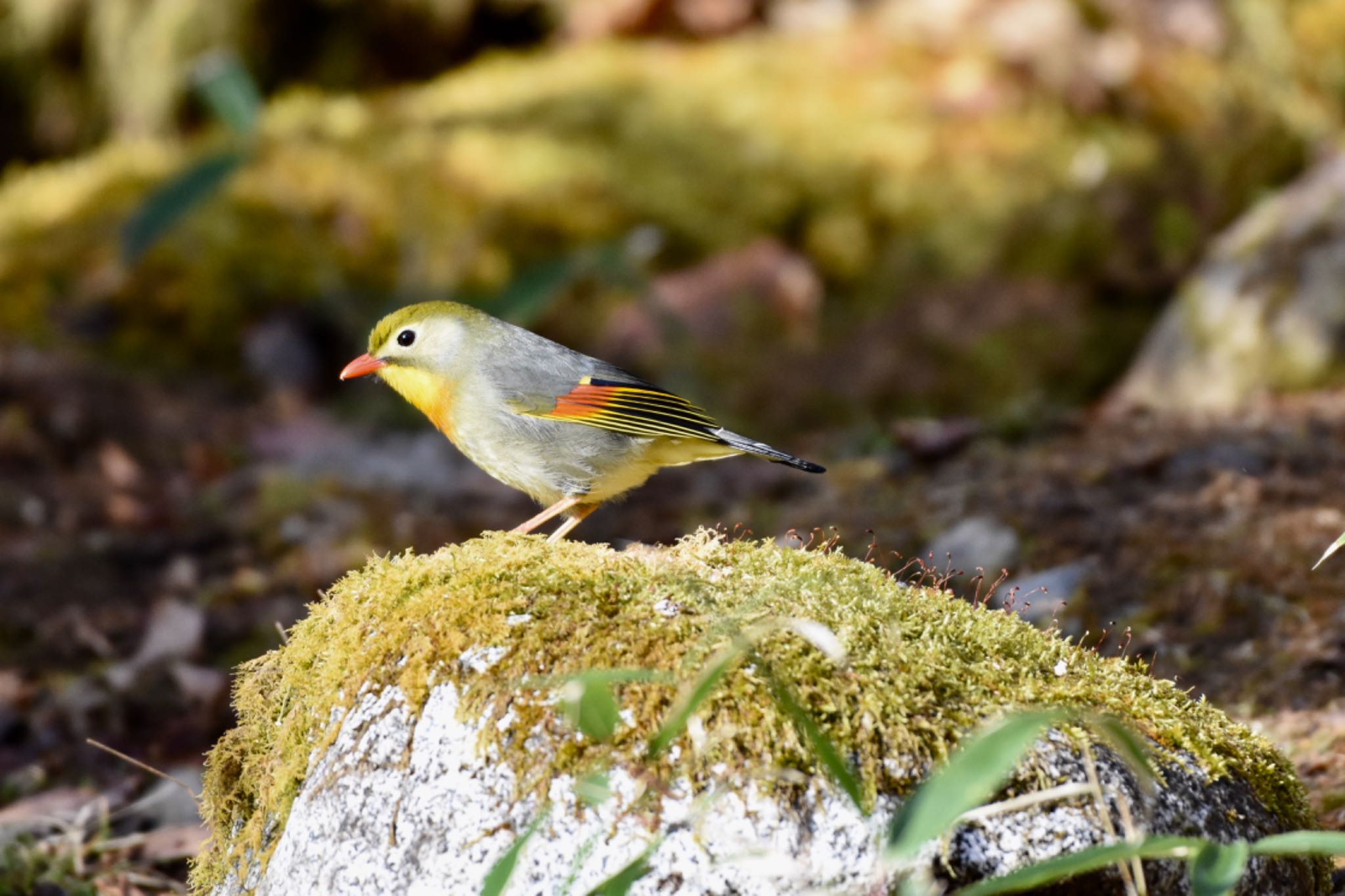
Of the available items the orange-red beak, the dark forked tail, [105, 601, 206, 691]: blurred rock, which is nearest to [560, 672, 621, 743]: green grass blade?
the dark forked tail

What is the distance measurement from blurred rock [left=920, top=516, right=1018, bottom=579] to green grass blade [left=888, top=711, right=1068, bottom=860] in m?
3.23

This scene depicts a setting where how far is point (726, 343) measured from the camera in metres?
8.09

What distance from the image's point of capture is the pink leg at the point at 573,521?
327 cm

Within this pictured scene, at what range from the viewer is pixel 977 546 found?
5113mm

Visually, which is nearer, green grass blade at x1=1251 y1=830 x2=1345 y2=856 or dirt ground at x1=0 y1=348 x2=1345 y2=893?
green grass blade at x1=1251 y1=830 x2=1345 y2=856

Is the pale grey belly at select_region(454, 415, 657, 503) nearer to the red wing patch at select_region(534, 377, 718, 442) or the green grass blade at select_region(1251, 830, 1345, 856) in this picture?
Result: the red wing patch at select_region(534, 377, 718, 442)

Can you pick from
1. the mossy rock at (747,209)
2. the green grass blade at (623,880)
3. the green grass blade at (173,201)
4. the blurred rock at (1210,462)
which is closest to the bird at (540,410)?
the green grass blade at (623,880)

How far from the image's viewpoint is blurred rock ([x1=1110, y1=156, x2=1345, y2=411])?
6531 mm

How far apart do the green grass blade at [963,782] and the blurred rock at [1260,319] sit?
5312 mm

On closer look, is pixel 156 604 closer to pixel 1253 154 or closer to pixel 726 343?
pixel 726 343

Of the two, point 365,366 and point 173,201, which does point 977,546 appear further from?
point 173,201

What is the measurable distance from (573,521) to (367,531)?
3.11 m

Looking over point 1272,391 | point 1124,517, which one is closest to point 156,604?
point 1124,517

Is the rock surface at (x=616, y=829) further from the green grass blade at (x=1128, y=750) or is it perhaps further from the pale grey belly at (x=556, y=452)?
the pale grey belly at (x=556, y=452)
